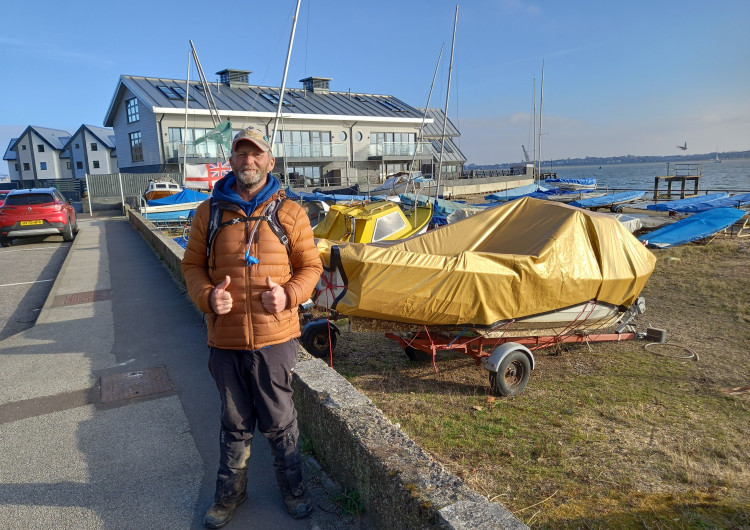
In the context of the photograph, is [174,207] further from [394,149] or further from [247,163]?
[394,149]

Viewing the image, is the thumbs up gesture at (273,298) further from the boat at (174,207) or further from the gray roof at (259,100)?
the gray roof at (259,100)

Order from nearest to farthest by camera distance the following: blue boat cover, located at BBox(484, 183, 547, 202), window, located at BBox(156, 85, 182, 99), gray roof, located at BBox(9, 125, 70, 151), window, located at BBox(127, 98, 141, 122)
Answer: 1. blue boat cover, located at BBox(484, 183, 547, 202)
2. window, located at BBox(156, 85, 182, 99)
3. window, located at BBox(127, 98, 141, 122)
4. gray roof, located at BBox(9, 125, 70, 151)

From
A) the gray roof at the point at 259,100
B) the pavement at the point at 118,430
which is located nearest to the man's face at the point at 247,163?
the pavement at the point at 118,430

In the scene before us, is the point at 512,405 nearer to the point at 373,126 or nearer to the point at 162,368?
the point at 162,368

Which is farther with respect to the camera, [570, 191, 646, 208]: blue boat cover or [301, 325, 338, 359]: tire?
[570, 191, 646, 208]: blue boat cover

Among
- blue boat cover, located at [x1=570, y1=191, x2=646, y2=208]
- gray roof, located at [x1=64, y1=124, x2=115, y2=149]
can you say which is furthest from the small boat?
gray roof, located at [x1=64, y1=124, x2=115, y2=149]

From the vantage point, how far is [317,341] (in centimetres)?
700

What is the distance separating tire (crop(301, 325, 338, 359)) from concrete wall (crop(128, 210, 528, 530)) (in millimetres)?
2404

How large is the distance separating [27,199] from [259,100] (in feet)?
92.1

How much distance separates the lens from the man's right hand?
2996 millimetres

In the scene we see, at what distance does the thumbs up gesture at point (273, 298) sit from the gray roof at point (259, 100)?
37.9 m

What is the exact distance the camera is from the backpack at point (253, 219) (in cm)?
315

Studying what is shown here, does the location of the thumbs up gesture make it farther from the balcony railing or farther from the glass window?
the balcony railing

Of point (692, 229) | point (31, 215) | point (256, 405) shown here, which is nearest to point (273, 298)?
point (256, 405)
